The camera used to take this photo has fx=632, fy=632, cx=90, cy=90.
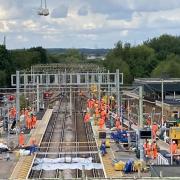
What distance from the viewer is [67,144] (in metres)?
41.2

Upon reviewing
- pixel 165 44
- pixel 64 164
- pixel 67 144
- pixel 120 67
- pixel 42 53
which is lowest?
pixel 67 144

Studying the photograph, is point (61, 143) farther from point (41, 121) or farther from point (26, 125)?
point (41, 121)

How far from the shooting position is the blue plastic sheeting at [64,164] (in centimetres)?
3062

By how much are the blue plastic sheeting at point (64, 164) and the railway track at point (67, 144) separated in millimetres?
487

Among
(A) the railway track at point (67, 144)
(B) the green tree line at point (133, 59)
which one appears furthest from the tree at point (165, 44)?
(A) the railway track at point (67, 144)

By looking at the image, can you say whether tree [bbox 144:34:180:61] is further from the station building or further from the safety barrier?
the safety barrier

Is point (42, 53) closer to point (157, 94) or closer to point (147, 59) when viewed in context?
point (147, 59)

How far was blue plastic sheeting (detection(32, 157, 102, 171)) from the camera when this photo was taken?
3062 centimetres

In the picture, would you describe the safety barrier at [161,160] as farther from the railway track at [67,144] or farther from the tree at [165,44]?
the tree at [165,44]

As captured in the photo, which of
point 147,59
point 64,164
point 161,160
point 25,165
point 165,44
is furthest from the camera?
point 165,44

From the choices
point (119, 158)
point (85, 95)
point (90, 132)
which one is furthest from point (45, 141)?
point (85, 95)

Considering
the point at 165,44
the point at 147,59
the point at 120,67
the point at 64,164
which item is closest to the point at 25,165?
the point at 64,164

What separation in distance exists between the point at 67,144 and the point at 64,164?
31.9ft

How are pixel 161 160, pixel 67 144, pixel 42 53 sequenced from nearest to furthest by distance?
pixel 161 160 < pixel 67 144 < pixel 42 53
